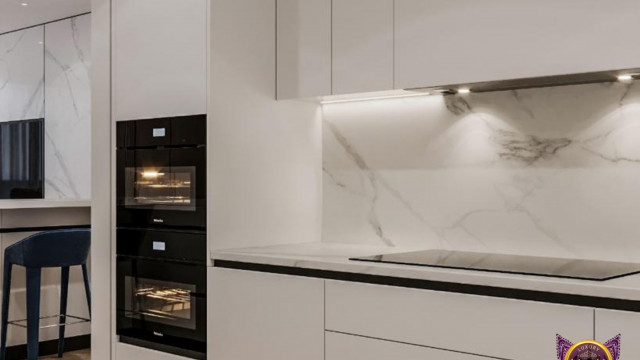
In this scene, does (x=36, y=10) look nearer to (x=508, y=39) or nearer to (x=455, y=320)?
(x=508, y=39)

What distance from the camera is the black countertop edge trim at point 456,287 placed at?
2.07 metres

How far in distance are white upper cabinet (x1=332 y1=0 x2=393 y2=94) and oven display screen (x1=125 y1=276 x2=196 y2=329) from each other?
3.66ft

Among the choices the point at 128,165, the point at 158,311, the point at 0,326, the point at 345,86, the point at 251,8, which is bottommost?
the point at 0,326

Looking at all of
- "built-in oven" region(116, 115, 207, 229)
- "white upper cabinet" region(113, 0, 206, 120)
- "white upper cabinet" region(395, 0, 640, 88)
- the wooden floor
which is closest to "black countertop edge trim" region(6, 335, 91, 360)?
the wooden floor

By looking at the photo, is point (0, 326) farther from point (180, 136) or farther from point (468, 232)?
point (468, 232)

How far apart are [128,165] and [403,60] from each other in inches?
56.1

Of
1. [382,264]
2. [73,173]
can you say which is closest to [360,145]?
[382,264]

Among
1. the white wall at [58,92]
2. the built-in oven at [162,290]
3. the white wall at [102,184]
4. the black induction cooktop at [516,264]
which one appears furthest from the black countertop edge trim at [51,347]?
the black induction cooktop at [516,264]

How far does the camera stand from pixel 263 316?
2.97 m

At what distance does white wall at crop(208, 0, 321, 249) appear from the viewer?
315 centimetres

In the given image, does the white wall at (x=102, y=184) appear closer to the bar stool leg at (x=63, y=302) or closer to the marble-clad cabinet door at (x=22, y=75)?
the bar stool leg at (x=63, y=302)

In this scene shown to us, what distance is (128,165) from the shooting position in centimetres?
349

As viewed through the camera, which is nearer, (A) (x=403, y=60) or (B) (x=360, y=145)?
(A) (x=403, y=60)

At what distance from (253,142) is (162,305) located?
85 centimetres
